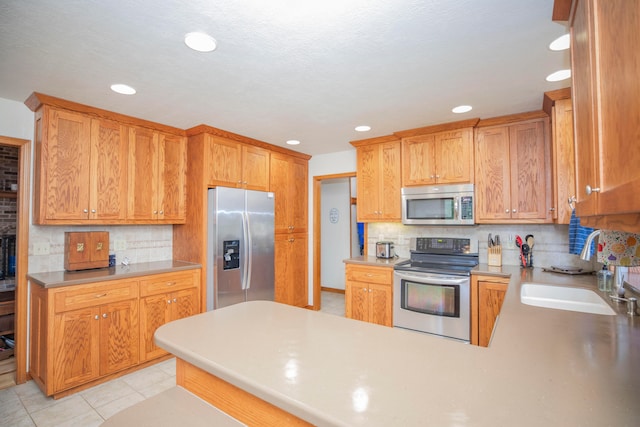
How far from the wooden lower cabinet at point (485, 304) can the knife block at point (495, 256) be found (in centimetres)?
44

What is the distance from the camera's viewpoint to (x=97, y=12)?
1.54 metres

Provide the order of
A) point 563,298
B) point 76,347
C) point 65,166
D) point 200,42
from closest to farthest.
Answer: point 200,42, point 563,298, point 76,347, point 65,166

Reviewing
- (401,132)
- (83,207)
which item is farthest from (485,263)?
(83,207)

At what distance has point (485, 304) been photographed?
9.41 ft

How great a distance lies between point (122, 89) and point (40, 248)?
1632 millimetres

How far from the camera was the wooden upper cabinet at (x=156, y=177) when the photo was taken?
10.3ft

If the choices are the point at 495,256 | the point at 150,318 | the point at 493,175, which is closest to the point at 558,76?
the point at 493,175

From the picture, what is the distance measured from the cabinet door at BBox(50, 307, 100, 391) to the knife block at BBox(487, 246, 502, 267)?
367 centimetres

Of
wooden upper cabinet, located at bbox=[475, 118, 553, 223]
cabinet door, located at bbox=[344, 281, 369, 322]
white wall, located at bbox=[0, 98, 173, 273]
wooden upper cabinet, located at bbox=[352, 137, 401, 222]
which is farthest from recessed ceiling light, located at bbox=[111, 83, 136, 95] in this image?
wooden upper cabinet, located at bbox=[475, 118, 553, 223]

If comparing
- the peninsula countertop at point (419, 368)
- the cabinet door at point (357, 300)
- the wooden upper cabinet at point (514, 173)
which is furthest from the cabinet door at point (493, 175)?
the peninsula countertop at point (419, 368)

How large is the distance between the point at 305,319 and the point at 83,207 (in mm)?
2518

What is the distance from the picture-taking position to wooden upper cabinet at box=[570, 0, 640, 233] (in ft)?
1.74

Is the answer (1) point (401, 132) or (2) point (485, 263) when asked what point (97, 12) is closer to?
(1) point (401, 132)

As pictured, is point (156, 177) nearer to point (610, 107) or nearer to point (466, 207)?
point (466, 207)
